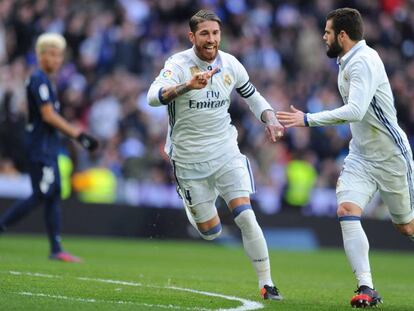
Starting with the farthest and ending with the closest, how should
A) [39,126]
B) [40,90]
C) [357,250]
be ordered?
[39,126] → [40,90] → [357,250]

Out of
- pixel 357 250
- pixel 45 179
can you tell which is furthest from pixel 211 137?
pixel 45 179

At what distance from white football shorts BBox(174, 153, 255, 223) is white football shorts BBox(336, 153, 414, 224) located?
2.98 ft

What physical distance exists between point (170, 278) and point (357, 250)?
118 inches

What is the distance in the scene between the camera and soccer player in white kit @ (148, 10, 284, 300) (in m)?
9.81

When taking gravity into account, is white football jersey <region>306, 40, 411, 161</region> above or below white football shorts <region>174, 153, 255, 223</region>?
above

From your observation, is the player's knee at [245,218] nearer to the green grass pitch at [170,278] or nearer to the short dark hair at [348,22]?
the green grass pitch at [170,278]

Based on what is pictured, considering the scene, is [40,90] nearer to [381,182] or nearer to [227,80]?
[227,80]

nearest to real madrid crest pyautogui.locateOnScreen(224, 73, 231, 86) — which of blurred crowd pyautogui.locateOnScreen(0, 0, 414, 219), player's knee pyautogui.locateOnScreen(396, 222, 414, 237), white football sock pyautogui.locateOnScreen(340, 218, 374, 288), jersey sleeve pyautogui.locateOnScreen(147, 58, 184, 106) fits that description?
jersey sleeve pyautogui.locateOnScreen(147, 58, 184, 106)

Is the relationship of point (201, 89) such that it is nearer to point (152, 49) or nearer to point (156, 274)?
point (156, 274)

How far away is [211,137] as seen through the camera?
10117 mm

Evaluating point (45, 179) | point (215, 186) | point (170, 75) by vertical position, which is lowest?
Result: point (45, 179)

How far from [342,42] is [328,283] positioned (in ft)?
13.0

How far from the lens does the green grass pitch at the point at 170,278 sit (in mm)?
8961

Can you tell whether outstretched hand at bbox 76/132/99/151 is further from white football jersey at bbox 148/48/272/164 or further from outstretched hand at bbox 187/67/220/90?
outstretched hand at bbox 187/67/220/90
